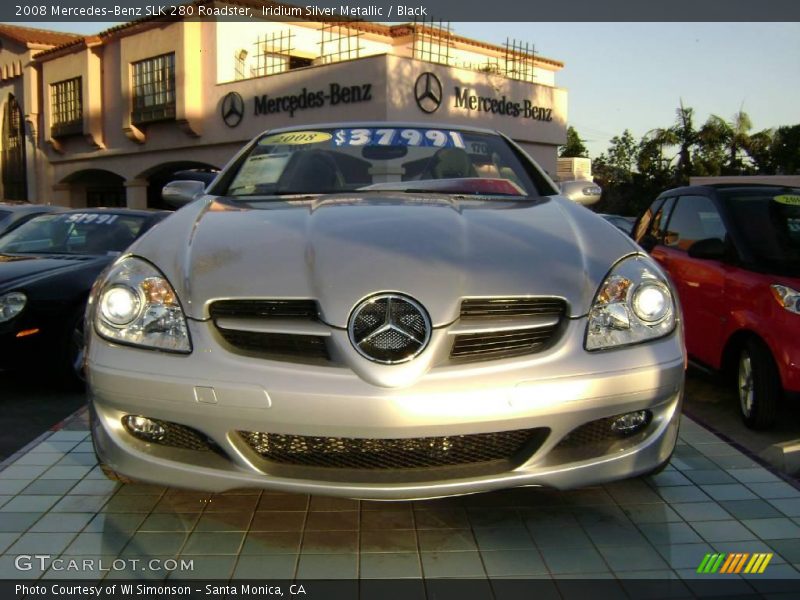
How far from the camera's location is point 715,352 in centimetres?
513

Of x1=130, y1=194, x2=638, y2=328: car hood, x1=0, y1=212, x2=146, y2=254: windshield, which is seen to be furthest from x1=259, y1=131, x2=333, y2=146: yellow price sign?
x1=0, y1=212, x2=146, y2=254: windshield

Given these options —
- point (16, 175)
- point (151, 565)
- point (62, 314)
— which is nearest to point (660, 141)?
point (16, 175)

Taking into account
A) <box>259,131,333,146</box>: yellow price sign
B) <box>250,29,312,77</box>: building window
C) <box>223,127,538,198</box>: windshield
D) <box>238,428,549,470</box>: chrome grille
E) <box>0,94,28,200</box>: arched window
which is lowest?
<box>238,428,549,470</box>: chrome grille

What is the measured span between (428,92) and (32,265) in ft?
52.5

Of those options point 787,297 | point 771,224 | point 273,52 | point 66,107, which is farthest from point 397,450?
point 66,107

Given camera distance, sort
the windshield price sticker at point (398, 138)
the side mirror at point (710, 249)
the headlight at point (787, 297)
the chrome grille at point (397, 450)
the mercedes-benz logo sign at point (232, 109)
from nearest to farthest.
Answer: the chrome grille at point (397, 450), the windshield price sticker at point (398, 138), the headlight at point (787, 297), the side mirror at point (710, 249), the mercedes-benz logo sign at point (232, 109)

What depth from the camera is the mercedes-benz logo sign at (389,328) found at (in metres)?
2.35

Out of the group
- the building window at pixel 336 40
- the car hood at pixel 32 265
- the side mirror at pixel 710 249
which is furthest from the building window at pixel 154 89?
the side mirror at pixel 710 249

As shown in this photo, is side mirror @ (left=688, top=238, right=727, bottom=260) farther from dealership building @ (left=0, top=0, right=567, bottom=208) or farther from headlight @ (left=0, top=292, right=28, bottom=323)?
dealership building @ (left=0, top=0, right=567, bottom=208)

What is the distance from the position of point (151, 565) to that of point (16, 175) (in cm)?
3601

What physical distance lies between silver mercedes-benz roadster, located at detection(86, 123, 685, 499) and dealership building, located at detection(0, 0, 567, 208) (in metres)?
16.9

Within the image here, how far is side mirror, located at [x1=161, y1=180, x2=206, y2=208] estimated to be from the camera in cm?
388

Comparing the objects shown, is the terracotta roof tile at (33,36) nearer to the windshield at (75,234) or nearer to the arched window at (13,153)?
the arched window at (13,153)

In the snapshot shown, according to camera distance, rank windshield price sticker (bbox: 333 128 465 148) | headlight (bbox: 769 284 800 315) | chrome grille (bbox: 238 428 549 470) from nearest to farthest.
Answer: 1. chrome grille (bbox: 238 428 549 470)
2. windshield price sticker (bbox: 333 128 465 148)
3. headlight (bbox: 769 284 800 315)
